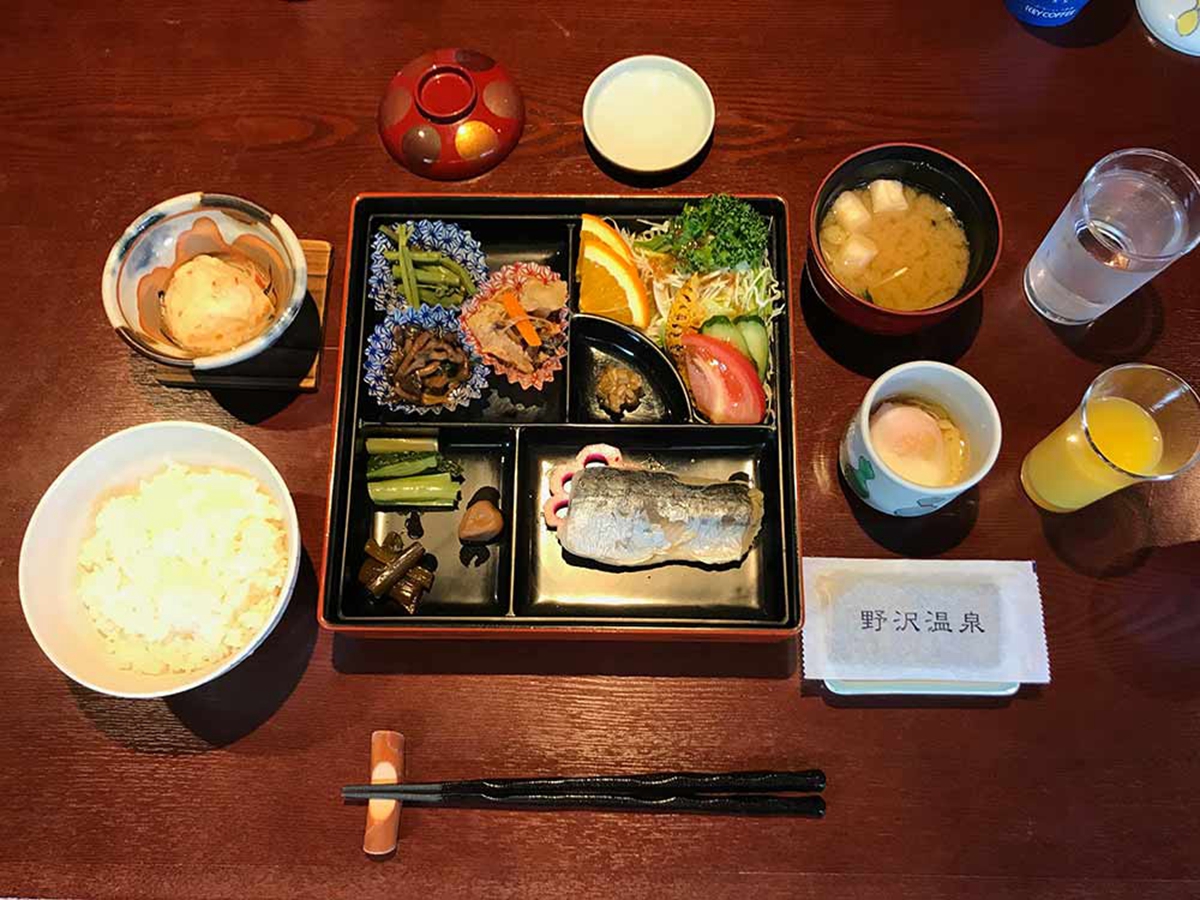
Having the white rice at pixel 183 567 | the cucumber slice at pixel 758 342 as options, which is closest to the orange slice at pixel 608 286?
the cucumber slice at pixel 758 342

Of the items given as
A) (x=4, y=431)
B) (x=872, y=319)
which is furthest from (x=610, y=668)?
(x=4, y=431)

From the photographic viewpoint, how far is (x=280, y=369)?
6.75 feet

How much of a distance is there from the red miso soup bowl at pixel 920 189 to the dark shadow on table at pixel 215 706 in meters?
1.42

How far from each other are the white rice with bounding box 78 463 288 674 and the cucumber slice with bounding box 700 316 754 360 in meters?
1.06

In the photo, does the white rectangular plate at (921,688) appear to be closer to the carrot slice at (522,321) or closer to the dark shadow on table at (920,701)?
the dark shadow on table at (920,701)

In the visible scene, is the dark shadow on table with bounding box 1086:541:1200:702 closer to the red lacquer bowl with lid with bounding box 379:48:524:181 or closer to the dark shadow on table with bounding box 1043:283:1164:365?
the dark shadow on table with bounding box 1043:283:1164:365

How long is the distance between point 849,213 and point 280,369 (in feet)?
4.66

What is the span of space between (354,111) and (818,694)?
1.91 m

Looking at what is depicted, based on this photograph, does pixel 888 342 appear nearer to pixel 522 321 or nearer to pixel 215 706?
pixel 522 321

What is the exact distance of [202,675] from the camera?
5.53 ft

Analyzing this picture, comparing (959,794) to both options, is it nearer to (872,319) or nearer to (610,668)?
(610,668)

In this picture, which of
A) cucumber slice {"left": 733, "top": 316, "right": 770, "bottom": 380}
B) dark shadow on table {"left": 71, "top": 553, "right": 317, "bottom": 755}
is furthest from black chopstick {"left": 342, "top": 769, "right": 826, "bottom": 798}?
cucumber slice {"left": 733, "top": 316, "right": 770, "bottom": 380}

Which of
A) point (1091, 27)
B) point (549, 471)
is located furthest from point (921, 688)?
point (1091, 27)

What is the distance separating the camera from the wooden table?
5.75 feet
